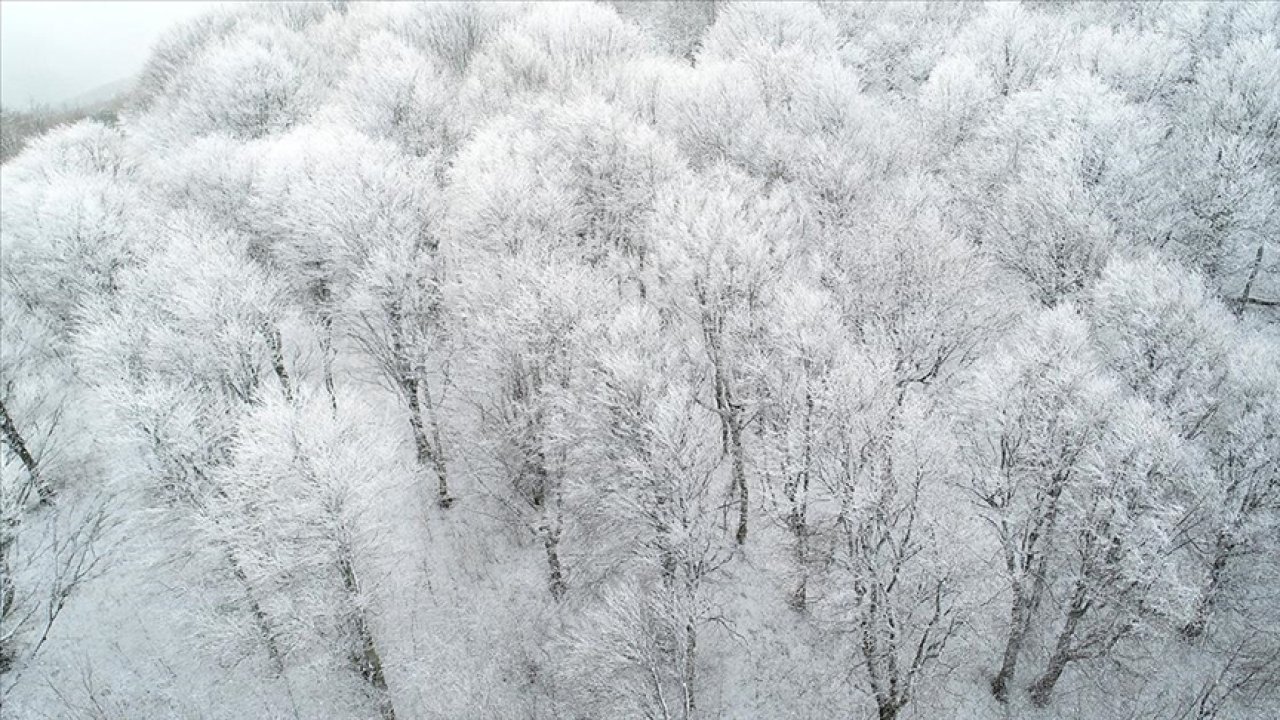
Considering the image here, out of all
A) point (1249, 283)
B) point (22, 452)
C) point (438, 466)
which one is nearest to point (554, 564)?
point (438, 466)

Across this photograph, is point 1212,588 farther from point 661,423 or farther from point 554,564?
point 554,564

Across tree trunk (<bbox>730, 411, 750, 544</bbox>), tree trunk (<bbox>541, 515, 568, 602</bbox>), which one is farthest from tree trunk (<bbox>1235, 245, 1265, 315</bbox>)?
tree trunk (<bbox>541, 515, 568, 602</bbox>)

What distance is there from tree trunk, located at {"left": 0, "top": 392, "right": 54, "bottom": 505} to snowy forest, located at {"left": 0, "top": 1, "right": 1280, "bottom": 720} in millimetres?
254

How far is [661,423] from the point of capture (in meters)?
23.7

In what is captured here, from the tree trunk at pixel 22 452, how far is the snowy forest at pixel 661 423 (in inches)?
10.0

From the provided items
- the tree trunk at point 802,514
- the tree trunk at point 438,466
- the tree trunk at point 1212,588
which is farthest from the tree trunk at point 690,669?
the tree trunk at point 1212,588

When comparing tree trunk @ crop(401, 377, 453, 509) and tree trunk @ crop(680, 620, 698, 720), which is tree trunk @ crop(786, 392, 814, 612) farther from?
tree trunk @ crop(401, 377, 453, 509)

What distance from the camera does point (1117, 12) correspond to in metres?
57.2

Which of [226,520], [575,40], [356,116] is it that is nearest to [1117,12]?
[575,40]

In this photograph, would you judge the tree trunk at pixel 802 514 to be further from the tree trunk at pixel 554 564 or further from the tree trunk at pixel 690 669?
the tree trunk at pixel 554 564

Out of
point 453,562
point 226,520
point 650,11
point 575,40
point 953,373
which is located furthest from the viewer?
point 650,11

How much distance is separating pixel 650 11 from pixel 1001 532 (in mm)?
65304

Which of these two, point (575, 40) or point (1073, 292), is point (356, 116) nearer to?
point (575, 40)

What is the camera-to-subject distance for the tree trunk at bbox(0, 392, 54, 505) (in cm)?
2845
